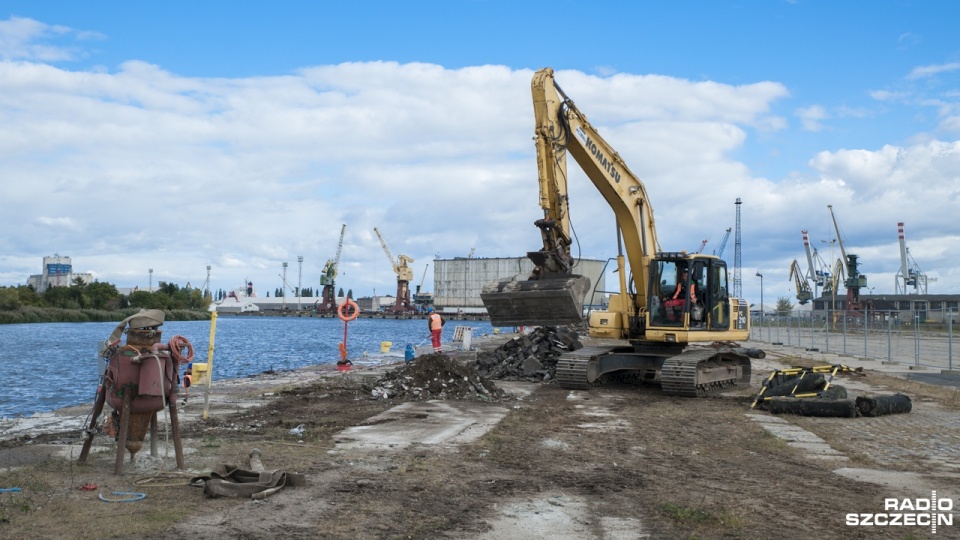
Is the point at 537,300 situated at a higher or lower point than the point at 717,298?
lower

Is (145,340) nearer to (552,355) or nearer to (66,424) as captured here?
(66,424)

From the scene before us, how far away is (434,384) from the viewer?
17016 millimetres

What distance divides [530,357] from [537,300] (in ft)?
18.9

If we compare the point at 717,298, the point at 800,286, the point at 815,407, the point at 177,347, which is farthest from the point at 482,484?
the point at 800,286

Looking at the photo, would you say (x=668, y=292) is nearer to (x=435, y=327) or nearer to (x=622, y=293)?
(x=622, y=293)

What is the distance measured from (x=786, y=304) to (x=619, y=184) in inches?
4669

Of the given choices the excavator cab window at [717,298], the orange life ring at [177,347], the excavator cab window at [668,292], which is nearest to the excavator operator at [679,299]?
the excavator cab window at [668,292]

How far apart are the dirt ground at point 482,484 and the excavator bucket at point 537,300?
2880 mm

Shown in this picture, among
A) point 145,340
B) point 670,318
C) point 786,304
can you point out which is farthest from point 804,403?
point 786,304

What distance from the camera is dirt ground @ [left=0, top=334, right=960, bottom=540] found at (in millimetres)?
6648

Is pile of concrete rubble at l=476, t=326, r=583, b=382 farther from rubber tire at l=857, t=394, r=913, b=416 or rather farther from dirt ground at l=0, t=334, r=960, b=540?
rubber tire at l=857, t=394, r=913, b=416

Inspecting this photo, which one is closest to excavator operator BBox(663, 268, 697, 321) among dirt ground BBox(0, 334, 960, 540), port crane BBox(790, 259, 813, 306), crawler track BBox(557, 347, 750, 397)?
crawler track BBox(557, 347, 750, 397)

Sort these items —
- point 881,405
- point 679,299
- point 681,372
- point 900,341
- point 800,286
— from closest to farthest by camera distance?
1. point 881,405
2. point 681,372
3. point 679,299
4. point 900,341
5. point 800,286

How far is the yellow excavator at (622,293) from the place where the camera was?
17.1 meters
